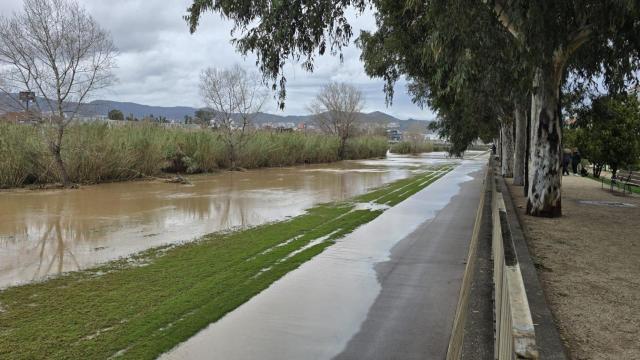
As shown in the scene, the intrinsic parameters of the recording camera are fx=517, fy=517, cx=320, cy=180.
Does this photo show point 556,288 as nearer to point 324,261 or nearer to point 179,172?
point 324,261

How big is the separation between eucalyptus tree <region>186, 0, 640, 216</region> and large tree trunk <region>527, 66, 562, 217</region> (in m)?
0.02

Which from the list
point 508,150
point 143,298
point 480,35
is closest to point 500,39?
point 480,35

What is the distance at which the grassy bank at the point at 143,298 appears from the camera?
15.3 feet

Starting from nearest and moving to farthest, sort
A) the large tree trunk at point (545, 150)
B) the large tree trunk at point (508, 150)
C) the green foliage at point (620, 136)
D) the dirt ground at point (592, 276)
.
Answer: the dirt ground at point (592, 276), the large tree trunk at point (545, 150), the green foliage at point (620, 136), the large tree trunk at point (508, 150)

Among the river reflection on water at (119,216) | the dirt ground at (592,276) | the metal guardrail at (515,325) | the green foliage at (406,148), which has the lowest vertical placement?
the river reflection on water at (119,216)

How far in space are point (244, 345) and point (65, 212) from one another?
448 inches

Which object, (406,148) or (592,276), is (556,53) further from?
(406,148)

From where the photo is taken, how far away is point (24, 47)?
1862 centimetres

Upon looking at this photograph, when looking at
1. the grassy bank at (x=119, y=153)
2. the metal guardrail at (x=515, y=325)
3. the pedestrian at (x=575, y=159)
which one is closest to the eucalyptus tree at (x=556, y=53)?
the metal guardrail at (x=515, y=325)

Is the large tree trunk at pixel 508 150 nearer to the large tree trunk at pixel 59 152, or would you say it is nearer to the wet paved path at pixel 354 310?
the wet paved path at pixel 354 310

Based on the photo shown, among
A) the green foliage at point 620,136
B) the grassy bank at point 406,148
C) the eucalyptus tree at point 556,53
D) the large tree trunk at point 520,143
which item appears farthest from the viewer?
the grassy bank at point 406,148

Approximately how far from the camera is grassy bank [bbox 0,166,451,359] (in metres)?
4.66

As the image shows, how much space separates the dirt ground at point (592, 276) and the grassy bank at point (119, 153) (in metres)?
17.8

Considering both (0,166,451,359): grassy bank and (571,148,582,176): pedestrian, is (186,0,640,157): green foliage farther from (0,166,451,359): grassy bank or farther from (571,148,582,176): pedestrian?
(571,148,582,176): pedestrian
